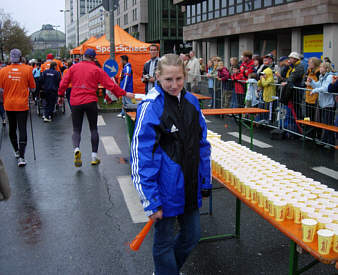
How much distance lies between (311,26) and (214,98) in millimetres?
14941

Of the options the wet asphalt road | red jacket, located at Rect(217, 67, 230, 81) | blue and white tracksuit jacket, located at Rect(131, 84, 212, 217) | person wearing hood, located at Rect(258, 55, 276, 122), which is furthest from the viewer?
red jacket, located at Rect(217, 67, 230, 81)

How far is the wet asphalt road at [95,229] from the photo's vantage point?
3.98 meters

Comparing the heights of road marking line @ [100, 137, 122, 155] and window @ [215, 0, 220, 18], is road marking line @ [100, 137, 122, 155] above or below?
below

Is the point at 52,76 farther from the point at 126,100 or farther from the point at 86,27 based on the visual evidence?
the point at 86,27

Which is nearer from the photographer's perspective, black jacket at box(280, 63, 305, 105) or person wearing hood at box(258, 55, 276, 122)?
black jacket at box(280, 63, 305, 105)

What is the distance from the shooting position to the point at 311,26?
26.2 m

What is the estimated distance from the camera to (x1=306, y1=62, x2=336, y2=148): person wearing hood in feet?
28.4

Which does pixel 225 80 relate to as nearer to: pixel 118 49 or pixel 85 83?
pixel 85 83

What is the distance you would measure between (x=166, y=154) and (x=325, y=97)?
22.1ft

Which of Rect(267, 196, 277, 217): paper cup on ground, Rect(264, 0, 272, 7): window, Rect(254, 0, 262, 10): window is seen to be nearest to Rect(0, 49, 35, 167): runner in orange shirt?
Rect(267, 196, 277, 217): paper cup on ground

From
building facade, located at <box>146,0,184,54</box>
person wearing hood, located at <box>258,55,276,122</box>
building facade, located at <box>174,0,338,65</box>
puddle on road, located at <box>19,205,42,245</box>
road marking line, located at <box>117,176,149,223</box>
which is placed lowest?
puddle on road, located at <box>19,205,42,245</box>

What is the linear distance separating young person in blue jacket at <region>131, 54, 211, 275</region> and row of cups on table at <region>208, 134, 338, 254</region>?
0.57 meters

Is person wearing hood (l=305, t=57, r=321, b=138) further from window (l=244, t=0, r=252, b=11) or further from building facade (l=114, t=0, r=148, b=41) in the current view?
building facade (l=114, t=0, r=148, b=41)

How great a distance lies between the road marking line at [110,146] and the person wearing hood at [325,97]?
4409 millimetres
